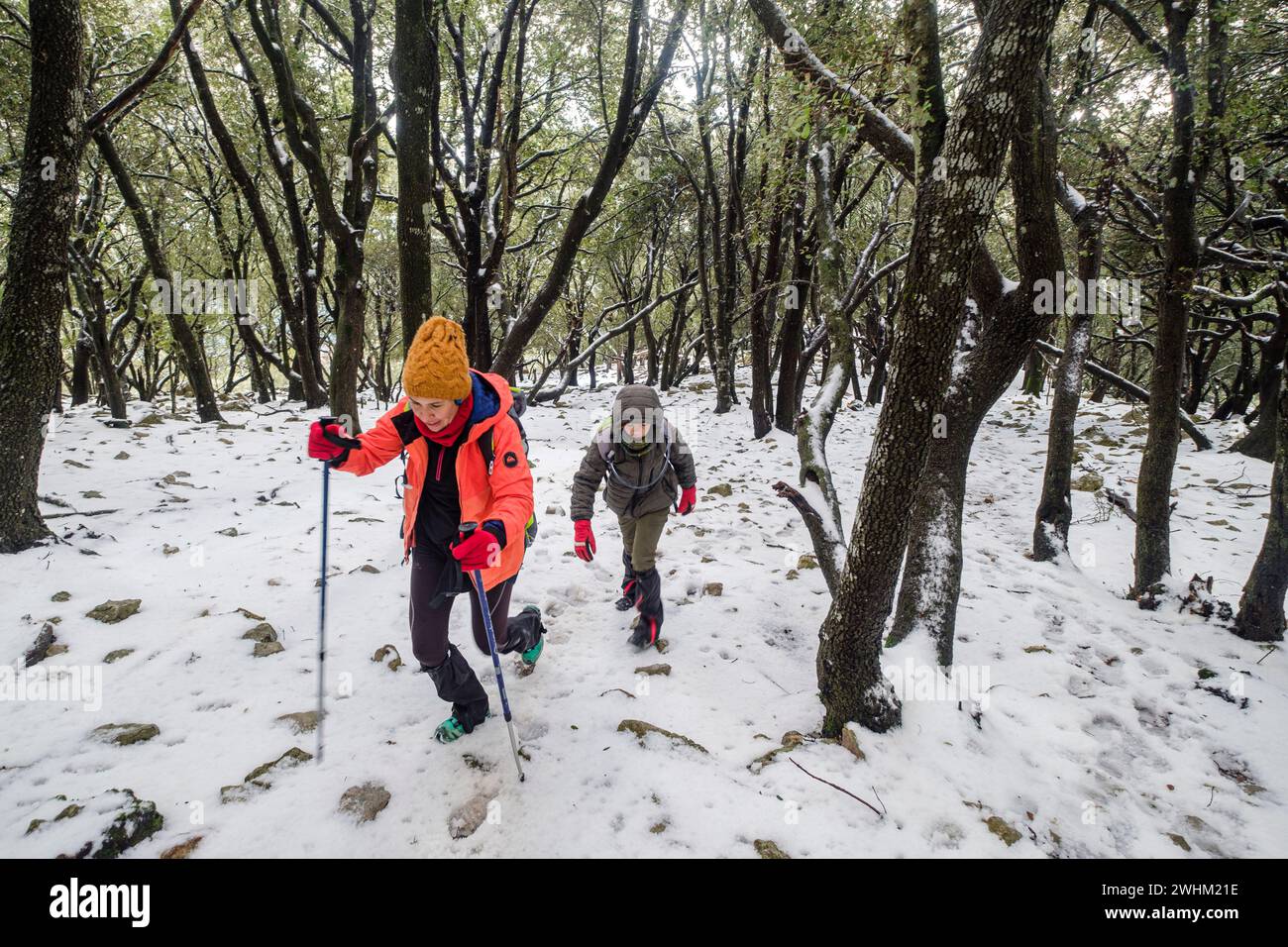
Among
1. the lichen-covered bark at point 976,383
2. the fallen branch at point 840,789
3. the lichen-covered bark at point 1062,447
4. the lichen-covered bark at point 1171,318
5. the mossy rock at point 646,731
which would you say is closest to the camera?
the fallen branch at point 840,789

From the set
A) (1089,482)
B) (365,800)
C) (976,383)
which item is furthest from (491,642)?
(1089,482)

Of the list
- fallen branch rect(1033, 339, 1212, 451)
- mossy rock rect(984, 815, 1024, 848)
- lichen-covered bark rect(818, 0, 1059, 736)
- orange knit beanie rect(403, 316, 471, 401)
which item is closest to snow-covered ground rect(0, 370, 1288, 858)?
mossy rock rect(984, 815, 1024, 848)

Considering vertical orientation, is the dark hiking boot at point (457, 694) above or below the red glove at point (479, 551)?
below

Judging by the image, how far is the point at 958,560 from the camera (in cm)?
437

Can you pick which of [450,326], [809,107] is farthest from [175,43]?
[809,107]

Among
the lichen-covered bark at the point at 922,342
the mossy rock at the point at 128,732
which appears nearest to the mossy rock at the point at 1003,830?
the lichen-covered bark at the point at 922,342

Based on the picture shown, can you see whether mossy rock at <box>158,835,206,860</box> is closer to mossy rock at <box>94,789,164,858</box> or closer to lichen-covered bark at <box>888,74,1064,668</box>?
mossy rock at <box>94,789,164,858</box>

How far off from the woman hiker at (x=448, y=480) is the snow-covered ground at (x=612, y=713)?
1.93ft

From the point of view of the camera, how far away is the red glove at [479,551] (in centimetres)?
285

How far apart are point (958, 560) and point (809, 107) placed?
353 centimetres

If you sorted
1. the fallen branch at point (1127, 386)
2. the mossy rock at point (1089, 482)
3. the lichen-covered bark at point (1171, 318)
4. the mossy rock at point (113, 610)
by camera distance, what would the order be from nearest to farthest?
the mossy rock at point (113, 610)
the lichen-covered bark at point (1171, 318)
the mossy rock at point (1089, 482)
the fallen branch at point (1127, 386)

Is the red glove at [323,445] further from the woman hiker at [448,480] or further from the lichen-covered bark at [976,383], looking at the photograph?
the lichen-covered bark at [976,383]

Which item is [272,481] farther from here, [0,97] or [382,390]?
[382,390]

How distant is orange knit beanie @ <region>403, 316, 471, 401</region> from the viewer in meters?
3.01
